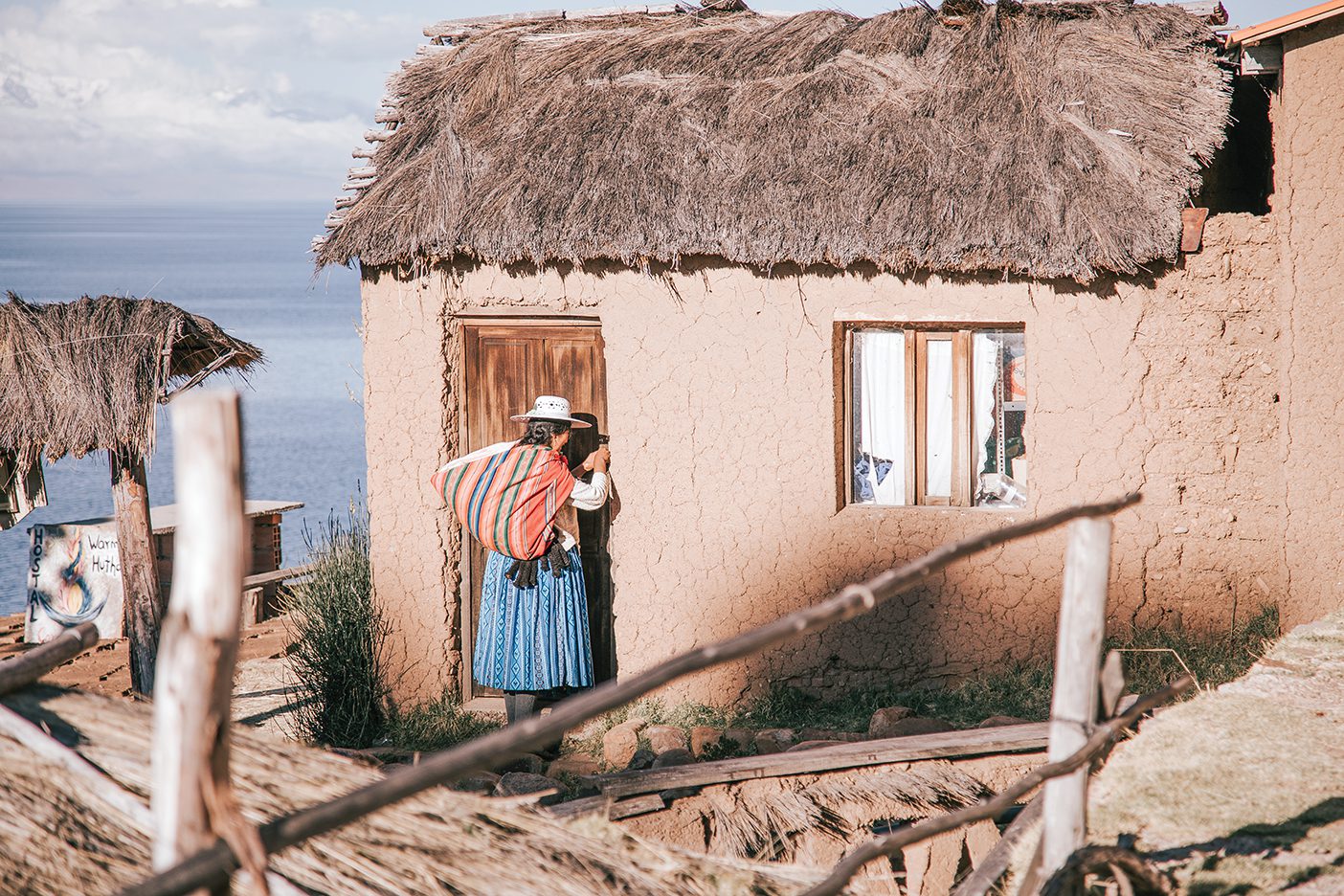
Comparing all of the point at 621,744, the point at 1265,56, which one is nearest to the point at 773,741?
the point at 621,744

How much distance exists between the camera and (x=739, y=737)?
6.17 m

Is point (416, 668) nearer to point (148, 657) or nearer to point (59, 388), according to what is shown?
point (148, 657)

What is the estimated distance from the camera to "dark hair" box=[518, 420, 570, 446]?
656 centimetres

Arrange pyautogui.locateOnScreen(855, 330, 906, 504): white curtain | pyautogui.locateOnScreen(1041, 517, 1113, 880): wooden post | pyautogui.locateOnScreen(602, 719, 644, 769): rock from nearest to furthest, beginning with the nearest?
1. pyautogui.locateOnScreen(1041, 517, 1113, 880): wooden post
2. pyautogui.locateOnScreen(602, 719, 644, 769): rock
3. pyautogui.locateOnScreen(855, 330, 906, 504): white curtain

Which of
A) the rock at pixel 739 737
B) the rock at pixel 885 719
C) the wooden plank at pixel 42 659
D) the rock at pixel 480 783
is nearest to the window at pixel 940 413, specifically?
the rock at pixel 885 719

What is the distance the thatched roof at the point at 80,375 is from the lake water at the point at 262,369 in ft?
0.91

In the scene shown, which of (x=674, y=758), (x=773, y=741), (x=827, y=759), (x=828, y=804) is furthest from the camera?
(x=773, y=741)

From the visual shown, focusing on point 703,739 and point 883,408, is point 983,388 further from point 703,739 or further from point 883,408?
point 703,739

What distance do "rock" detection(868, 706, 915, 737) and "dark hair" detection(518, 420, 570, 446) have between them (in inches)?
85.6

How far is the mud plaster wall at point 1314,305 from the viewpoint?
5820mm

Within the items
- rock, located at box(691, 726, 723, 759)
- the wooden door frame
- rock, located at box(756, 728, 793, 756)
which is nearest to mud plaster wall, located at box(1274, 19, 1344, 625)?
rock, located at box(756, 728, 793, 756)

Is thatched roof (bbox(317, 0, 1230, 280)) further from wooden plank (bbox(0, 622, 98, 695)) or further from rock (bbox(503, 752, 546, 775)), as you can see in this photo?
wooden plank (bbox(0, 622, 98, 695))

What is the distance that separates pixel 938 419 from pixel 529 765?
2.84 meters

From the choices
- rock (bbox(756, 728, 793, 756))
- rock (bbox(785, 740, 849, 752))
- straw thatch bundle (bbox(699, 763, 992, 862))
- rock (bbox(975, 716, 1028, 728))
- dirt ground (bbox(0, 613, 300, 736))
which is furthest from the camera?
dirt ground (bbox(0, 613, 300, 736))
